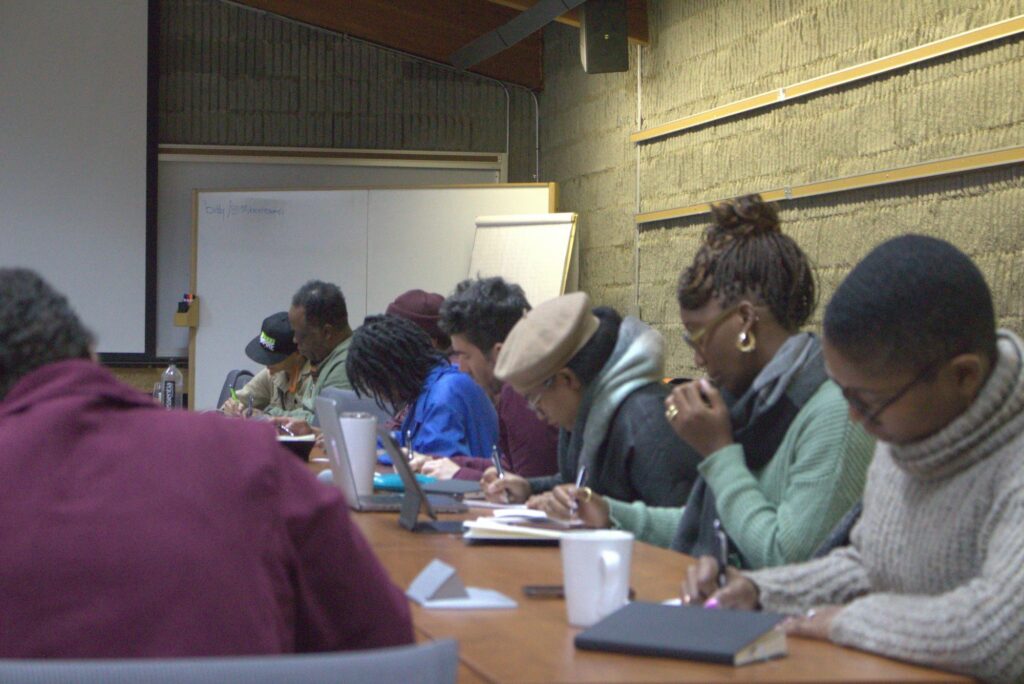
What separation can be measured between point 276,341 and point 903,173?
3.00 meters

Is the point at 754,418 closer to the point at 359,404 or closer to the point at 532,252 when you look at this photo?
the point at 359,404

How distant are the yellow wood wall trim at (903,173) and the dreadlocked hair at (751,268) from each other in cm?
67

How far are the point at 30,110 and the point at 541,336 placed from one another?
6.19 meters

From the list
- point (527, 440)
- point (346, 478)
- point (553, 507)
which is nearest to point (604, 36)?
point (527, 440)

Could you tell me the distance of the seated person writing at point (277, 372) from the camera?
19.0ft

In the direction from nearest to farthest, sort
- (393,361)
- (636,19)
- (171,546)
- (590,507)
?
(171,546) → (590,507) → (393,361) → (636,19)

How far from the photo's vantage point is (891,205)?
14.1 ft

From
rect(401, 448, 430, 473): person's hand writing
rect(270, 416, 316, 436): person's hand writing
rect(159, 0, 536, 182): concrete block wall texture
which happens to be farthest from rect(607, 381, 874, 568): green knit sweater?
rect(159, 0, 536, 182): concrete block wall texture

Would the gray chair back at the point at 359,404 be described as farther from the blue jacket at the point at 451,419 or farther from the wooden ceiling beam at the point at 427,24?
the wooden ceiling beam at the point at 427,24

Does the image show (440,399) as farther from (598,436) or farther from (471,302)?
(598,436)

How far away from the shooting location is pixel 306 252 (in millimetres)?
7793

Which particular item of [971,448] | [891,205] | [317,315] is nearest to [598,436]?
[971,448]

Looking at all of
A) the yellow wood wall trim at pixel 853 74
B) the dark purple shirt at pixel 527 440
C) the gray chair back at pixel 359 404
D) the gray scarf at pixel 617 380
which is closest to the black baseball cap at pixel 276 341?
the gray chair back at pixel 359 404

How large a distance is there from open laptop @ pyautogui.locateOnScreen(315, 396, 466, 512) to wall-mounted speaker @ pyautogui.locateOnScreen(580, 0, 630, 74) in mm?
3580
